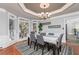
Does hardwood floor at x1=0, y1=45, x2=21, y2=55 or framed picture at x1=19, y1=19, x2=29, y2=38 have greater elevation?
framed picture at x1=19, y1=19, x2=29, y2=38

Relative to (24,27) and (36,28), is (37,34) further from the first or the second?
(24,27)

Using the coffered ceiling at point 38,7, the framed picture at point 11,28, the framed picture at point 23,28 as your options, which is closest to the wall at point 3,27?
the framed picture at point 11,28

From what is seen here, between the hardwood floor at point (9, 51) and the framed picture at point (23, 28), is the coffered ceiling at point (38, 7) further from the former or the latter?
the hardwood floor at point (9, 51)

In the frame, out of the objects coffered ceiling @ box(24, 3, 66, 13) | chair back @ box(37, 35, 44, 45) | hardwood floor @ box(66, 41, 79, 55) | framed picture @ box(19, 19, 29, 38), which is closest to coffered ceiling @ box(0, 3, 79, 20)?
coffered ceiling @ box(24, 3, 66, 13)

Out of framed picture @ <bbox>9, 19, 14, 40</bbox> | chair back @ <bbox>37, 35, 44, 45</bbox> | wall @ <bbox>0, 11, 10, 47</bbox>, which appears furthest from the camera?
chair back @ <bbox>37, 35, 44, 45</bbox>

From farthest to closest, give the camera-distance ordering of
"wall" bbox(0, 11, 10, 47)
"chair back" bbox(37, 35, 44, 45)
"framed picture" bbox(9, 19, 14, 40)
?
"chair back" bbox(37, 35, 44, 45) < "framed picture" bbox(9, 19, 14, 40) < "wall" bbox(0, 11, 10, 47)

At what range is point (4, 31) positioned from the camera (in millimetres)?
1769

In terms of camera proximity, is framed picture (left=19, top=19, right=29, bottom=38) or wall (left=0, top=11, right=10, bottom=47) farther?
framed picture (left=19, top=19, right=29, bottom=38)

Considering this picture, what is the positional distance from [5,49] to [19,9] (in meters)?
0.82

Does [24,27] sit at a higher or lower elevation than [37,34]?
higher

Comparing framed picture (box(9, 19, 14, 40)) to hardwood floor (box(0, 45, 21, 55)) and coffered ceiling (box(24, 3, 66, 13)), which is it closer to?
hardwood floor (box(0, 45, 21, 55))

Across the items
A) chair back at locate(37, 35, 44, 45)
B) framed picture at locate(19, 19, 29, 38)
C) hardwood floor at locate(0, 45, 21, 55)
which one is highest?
framed picture at locate(19, 19, 29, 38)
